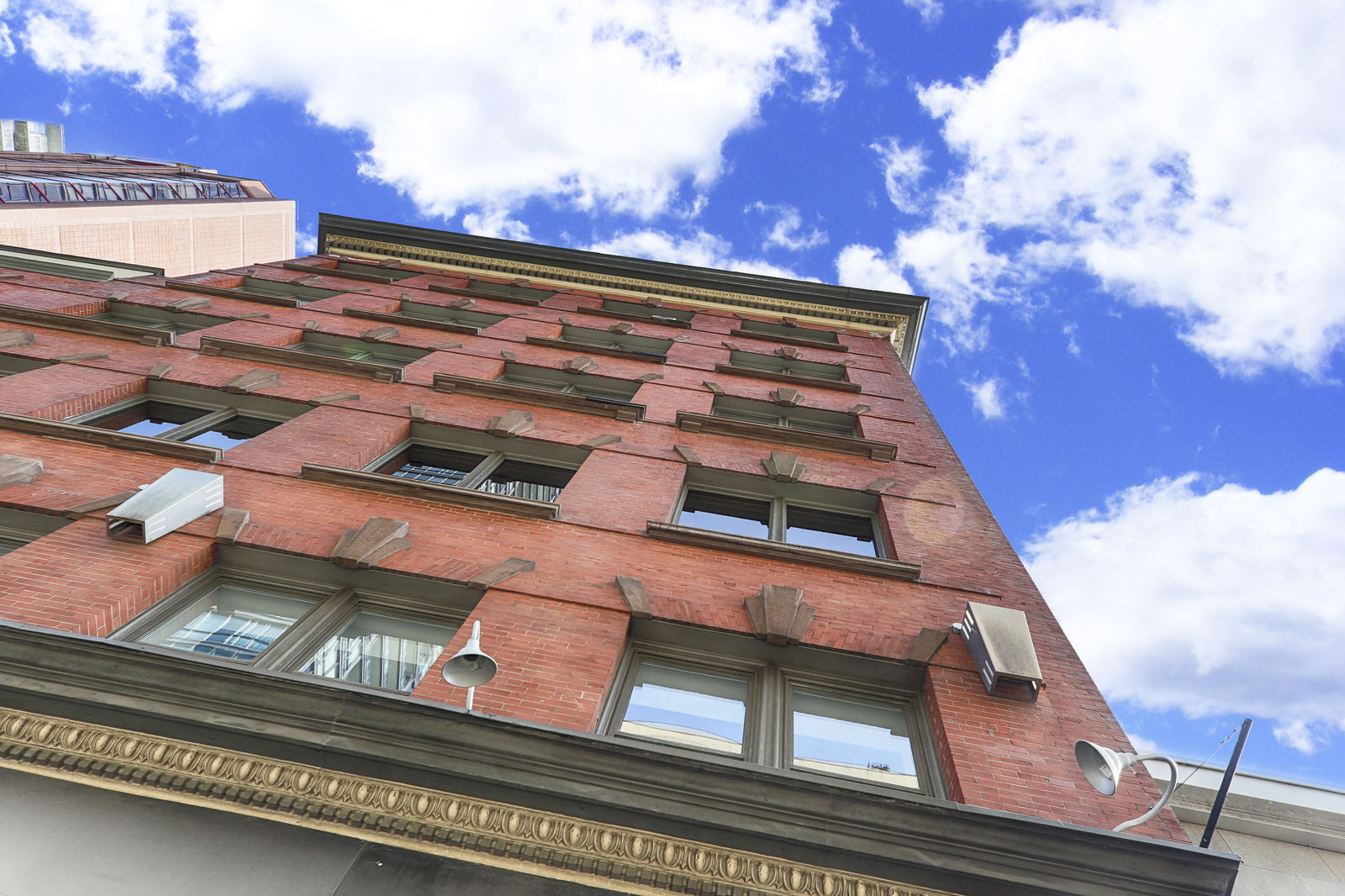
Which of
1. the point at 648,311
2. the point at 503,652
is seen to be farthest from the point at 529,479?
the point at 648,311

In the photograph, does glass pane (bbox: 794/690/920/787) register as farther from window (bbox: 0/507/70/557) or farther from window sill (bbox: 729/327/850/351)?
window sill (bbox: 729/327/850/351)

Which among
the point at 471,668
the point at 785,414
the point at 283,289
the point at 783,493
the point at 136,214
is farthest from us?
the point at 136,214

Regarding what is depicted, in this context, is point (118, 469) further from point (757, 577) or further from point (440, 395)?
point (757, 577)

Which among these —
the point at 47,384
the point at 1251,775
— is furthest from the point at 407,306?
the point at 1251,775

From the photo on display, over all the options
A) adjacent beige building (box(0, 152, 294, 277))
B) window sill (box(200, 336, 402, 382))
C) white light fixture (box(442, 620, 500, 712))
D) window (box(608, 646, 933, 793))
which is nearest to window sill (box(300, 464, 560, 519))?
window (box(608, 646, 933, 793))

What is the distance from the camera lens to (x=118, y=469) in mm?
9602

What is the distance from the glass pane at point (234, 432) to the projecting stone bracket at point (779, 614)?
888 centimetres

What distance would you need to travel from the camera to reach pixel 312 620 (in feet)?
25.3

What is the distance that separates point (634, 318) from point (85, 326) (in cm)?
1361

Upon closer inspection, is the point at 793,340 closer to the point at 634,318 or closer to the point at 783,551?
the point at 634,318

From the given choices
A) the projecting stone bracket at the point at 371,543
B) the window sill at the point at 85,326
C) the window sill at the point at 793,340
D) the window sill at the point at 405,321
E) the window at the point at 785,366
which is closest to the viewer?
the projecting stone bracket at the point at 371,543

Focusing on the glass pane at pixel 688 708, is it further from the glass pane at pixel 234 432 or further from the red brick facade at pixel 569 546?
the glass pane at pixel 234 432

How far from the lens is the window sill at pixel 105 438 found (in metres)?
9.95

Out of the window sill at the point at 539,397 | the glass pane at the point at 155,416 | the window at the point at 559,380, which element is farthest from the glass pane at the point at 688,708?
the glass pane at the point at 155,416
